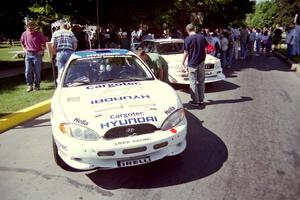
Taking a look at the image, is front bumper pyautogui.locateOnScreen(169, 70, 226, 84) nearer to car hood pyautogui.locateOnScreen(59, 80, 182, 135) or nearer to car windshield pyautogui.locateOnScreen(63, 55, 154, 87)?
car windshield pyautogui.locateOnScreen(63, 55, 154, 87)

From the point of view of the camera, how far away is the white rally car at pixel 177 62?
9.66 m

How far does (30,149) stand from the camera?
18.2ft

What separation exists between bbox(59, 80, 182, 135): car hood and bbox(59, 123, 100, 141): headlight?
5 centimetres

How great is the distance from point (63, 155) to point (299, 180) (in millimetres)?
2878

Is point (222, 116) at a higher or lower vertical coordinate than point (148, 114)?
lower

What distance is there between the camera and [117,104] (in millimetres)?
4445

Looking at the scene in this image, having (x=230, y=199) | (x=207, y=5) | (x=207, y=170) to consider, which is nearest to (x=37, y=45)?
(x=207, y=170)

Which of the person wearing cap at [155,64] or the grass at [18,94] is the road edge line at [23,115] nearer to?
the grass at [18,94]

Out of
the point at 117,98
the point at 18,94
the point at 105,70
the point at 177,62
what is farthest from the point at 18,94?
the point at 117,98

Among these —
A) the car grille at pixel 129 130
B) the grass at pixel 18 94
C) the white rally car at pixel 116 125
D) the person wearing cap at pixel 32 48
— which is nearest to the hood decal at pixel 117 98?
the white rally car at pixel 116 125

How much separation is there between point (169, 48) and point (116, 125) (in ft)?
23.0

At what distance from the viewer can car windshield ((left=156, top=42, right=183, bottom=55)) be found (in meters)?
10.6

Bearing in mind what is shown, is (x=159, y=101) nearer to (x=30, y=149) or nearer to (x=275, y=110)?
(x=30, y=149)

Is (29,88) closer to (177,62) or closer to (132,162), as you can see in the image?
(177,62)
